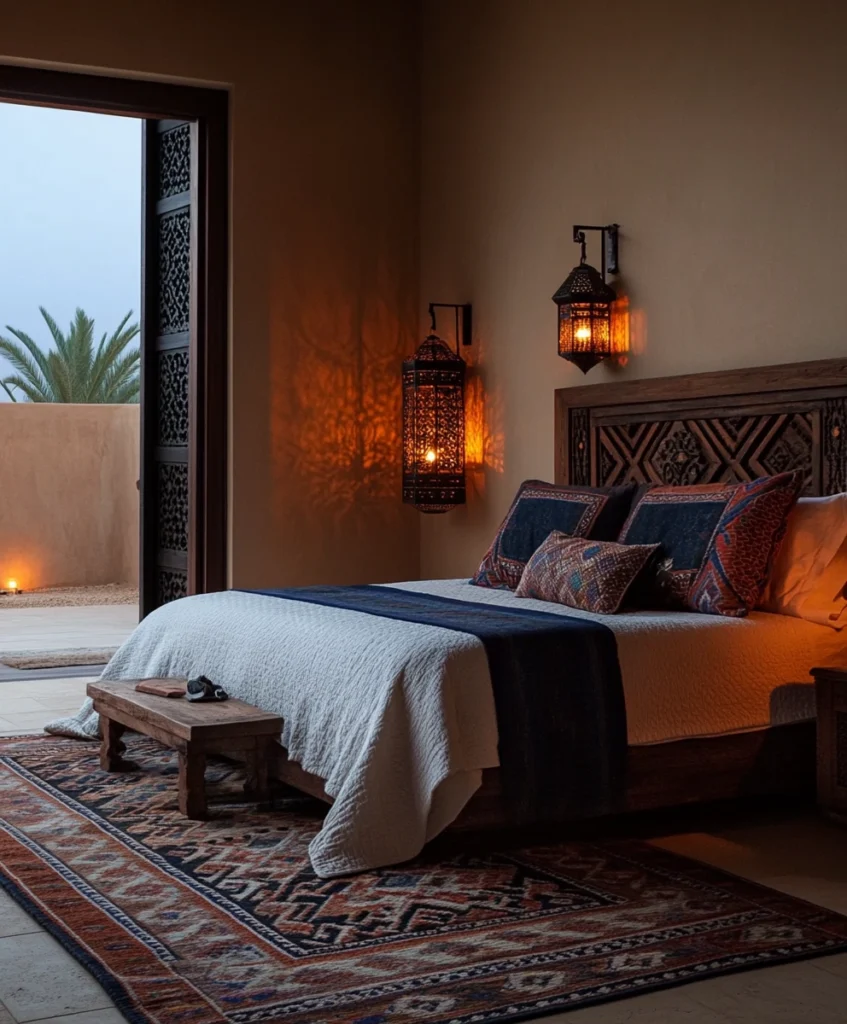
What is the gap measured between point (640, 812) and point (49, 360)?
11.3 meters

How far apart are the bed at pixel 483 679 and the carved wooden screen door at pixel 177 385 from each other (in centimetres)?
156

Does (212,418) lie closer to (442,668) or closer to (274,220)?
(274,220)

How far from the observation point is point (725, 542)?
12.8ft

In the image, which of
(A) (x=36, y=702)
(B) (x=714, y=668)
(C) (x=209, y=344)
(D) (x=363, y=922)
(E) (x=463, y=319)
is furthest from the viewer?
(E) (x=463, y=319)

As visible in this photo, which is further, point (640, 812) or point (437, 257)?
point (437, 257)

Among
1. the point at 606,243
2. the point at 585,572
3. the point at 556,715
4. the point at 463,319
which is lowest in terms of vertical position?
the point at 556,715

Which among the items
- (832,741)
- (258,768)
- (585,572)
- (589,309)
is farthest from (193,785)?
(589,309)

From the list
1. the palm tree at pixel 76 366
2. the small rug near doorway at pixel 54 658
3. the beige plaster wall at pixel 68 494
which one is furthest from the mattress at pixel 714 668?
the palm tree at pixel 76 366

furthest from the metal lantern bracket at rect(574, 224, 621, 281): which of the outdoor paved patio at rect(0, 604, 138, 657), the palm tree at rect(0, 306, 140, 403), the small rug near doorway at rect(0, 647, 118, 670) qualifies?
the palm tree at rect(0, 306, 140, 403)

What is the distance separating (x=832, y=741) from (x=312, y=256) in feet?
11.8

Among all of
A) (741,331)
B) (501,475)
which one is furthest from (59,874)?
(501,475)

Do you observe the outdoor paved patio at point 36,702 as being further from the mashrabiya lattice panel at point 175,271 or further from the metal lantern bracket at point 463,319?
the metal lantern bracket at point 463,319

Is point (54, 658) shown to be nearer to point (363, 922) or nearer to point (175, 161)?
point (175, 161)

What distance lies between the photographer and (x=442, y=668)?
10.7ft
